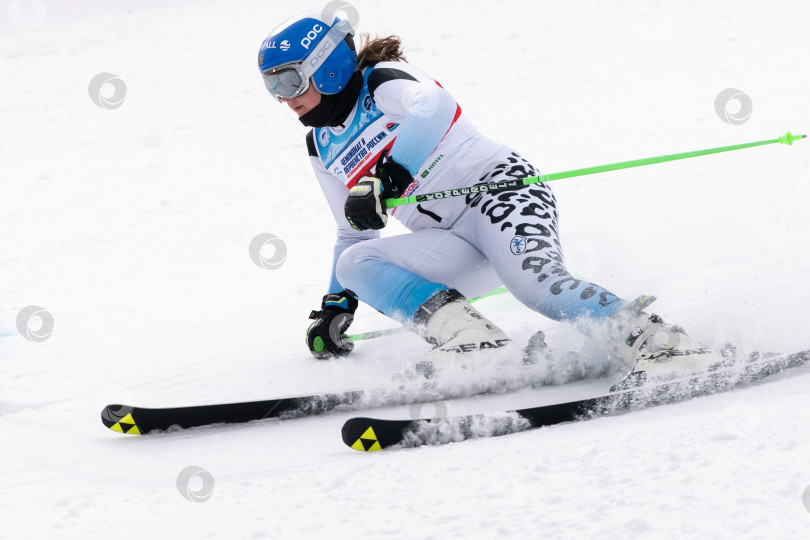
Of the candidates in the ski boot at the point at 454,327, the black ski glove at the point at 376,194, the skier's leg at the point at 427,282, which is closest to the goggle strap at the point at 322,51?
the black ski glove at the point at 376,194

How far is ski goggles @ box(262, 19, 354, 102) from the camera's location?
3.07m

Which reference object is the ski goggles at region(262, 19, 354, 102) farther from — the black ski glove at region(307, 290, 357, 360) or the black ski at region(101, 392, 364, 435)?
the black ski at region(101, 392, 364, 435)

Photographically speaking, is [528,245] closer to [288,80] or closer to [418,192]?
[418,192]

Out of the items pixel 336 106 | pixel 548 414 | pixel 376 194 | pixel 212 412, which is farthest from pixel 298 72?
pixel 548 414

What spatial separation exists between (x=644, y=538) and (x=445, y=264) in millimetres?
1678

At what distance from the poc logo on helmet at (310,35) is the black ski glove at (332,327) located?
Result: 1025 millimetres

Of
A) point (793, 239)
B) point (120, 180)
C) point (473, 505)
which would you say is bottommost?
point (120, 180)

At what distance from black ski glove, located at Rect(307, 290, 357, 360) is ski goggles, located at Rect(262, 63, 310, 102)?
89 centimetres

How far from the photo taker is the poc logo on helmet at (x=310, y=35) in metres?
3.07

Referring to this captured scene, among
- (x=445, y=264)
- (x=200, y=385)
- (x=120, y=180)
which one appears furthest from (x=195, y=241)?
(x=445, y=264)

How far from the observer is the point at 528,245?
2934mm

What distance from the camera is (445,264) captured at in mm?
3113

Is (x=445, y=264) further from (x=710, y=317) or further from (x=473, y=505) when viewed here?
(x=473, y=505)

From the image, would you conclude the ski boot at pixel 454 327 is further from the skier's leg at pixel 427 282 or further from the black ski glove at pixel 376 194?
the black ski glove at pixel 376 194
